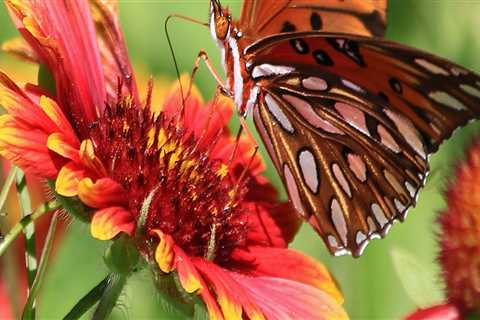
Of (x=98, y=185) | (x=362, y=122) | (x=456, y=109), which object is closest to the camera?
(x=98, y=185)

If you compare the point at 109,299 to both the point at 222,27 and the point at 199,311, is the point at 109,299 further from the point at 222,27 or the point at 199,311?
the point at 222,27

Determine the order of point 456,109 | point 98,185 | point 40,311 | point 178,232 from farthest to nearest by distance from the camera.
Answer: point 40,311, point 456,109, point 178,232, point 98,185

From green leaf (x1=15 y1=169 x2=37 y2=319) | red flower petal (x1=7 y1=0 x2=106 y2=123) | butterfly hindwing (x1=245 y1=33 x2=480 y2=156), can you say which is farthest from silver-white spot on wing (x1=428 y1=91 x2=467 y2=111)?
green leaf (x1=15 y1=169 x2=37 y2=319)

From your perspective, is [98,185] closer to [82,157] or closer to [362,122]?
[82,157]

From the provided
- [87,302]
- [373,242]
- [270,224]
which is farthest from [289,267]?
[373,242]

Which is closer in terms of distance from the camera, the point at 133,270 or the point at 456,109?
the point at 133,270

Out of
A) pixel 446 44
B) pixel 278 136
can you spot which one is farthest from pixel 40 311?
pixel 446 44

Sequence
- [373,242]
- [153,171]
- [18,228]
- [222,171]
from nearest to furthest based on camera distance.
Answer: [18,228]
[153,171]
[222,171]
[373,242]
